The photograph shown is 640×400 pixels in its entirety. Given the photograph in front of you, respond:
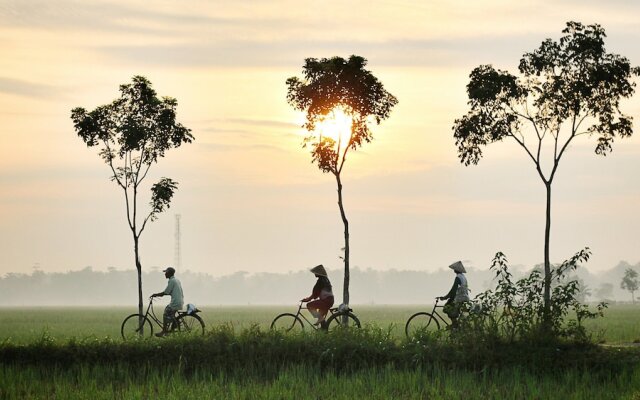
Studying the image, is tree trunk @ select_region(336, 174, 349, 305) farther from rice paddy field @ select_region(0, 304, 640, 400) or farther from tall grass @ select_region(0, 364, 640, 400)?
tall grass @ select_region(0, 364, 640, 400)

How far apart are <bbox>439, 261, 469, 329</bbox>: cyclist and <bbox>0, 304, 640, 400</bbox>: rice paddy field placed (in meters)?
0.80

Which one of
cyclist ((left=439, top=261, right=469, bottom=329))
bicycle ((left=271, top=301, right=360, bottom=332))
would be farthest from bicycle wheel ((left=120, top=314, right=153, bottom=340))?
cyclist ((left=439, top=261, right=469, bottom=329))

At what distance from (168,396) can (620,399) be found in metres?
9.01

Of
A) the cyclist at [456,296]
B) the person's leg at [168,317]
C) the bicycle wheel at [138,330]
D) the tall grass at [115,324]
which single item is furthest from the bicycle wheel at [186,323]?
the cyclist at [456,296]

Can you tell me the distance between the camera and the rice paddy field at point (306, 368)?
18438 mm

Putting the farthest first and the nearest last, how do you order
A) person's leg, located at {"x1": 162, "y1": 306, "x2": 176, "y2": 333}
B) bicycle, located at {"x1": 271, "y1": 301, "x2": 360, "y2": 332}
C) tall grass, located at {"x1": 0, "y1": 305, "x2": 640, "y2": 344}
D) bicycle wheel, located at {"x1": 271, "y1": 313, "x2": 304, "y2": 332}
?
tall grass, located at {"x1": 0, "y1": 305, "x2": 640, "y2": 344} → person's leg, located at {"x1": 162, "y1": 306, "x2": 176, "y2": 333} → bicycle wheel, located at {"x1": 271, "y1": 313, "x2": 304, "y2": 332} → bicycle, located at {"x1": 271, "y1": 301, "x2": 360, "y2": 332}

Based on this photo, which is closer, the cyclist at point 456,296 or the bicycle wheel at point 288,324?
the cyclist at point 456,296

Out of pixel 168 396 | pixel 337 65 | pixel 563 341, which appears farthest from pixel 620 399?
pixel 337 65

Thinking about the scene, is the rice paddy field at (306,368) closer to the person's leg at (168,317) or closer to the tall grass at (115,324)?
the tall grass at (115,324)

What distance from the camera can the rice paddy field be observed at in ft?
60.5

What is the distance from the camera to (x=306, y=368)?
21.2 meters

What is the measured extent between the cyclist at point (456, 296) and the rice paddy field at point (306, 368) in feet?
Answer: 2.61

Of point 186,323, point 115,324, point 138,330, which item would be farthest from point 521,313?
point 115,324

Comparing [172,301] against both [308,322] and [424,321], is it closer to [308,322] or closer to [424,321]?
[308,322]
